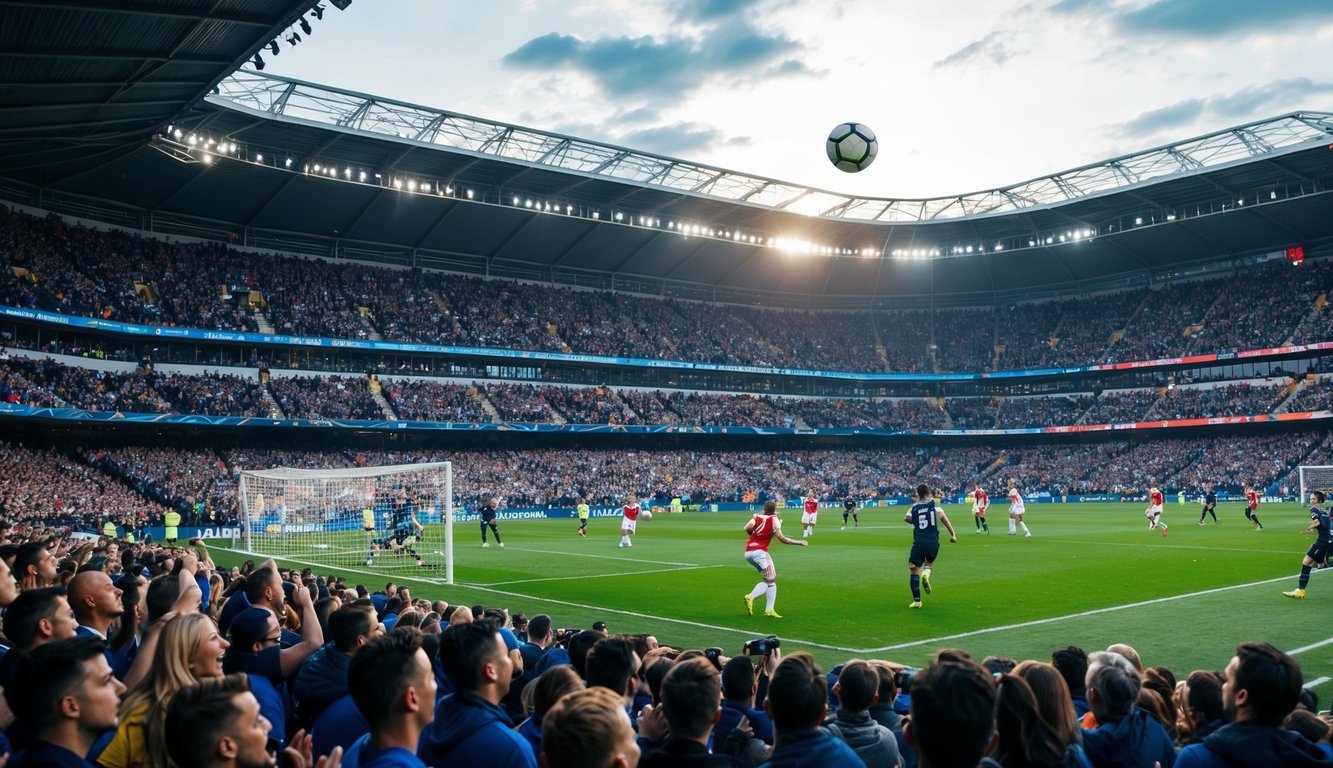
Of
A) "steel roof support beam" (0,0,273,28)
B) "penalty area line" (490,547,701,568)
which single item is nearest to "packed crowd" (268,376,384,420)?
"penalty area line" (490,547,701,568)

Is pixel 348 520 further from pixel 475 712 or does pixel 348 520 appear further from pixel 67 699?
pixel 475 712

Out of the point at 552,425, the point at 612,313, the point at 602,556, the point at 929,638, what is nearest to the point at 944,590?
the point at 929,638

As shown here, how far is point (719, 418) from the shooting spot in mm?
74375

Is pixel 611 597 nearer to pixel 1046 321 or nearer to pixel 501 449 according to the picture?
pixel 501 449

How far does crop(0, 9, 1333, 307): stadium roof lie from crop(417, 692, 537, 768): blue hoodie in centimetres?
2289

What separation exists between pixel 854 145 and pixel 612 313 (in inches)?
1957

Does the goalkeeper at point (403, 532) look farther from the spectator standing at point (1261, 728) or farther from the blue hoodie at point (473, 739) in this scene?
the spectator standing at point (1261, 728)

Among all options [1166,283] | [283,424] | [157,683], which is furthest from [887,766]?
[1166,283]

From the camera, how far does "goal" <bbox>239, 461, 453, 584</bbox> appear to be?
28448 mm

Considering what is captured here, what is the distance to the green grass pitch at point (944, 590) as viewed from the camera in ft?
47.7

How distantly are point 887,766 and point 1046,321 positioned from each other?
86032mm

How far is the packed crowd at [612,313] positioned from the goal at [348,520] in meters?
A: 18.2

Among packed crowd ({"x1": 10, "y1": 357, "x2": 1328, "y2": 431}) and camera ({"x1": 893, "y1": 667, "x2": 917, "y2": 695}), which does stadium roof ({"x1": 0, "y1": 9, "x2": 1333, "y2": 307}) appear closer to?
packed crowd ({"x1": 10, "y1": 357, "x2": 1328, "y2": 431})

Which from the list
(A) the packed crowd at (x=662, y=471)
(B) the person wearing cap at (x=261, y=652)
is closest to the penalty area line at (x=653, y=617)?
(B) the person wearing cap at (x=261, y=652)
